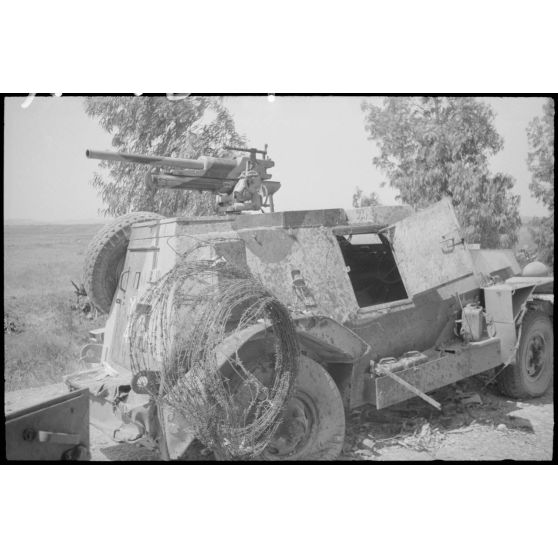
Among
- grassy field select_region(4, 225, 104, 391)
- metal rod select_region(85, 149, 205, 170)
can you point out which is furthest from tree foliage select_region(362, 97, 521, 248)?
grassy field select_region(4, 225, 104, 391)

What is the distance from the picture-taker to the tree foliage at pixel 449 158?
16.3 feet

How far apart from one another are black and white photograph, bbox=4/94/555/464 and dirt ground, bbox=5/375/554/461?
2cm

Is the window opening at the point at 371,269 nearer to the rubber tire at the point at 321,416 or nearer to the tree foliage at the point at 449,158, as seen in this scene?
the tree foliage at the point at 449,158

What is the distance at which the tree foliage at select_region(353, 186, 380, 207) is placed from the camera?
5609 mm

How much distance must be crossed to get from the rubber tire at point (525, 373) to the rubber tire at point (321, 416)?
2.33 m

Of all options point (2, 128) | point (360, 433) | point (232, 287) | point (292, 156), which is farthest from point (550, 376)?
point (2, 128)

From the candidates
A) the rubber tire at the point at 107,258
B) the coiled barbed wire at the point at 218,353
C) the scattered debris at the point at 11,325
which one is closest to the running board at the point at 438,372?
the coiled barbed wire at the point at 218,353

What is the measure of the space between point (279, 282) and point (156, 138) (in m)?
2.12

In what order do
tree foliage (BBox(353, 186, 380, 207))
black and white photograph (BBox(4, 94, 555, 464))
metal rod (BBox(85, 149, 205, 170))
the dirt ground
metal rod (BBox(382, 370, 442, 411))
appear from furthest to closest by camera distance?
tree foliage (BBox(353, 186, 380, 207)) < metal rod (BBox(85, 149, 205, 170)) < the dirt ground < metal rod (BBox(382, 370, 442, 411)) < black and white photograph (BBox(4, 94, 555, 464))

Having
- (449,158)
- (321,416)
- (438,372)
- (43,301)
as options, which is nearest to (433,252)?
(438,372)

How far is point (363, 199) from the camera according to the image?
18.6ft

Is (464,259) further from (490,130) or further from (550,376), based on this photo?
(550,376)

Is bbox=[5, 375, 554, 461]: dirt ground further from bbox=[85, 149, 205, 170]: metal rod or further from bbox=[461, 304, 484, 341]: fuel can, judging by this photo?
bbox=[85, 149, 205, 170]: metal rod

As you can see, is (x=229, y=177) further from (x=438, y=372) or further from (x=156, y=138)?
(x=438, y=372)
